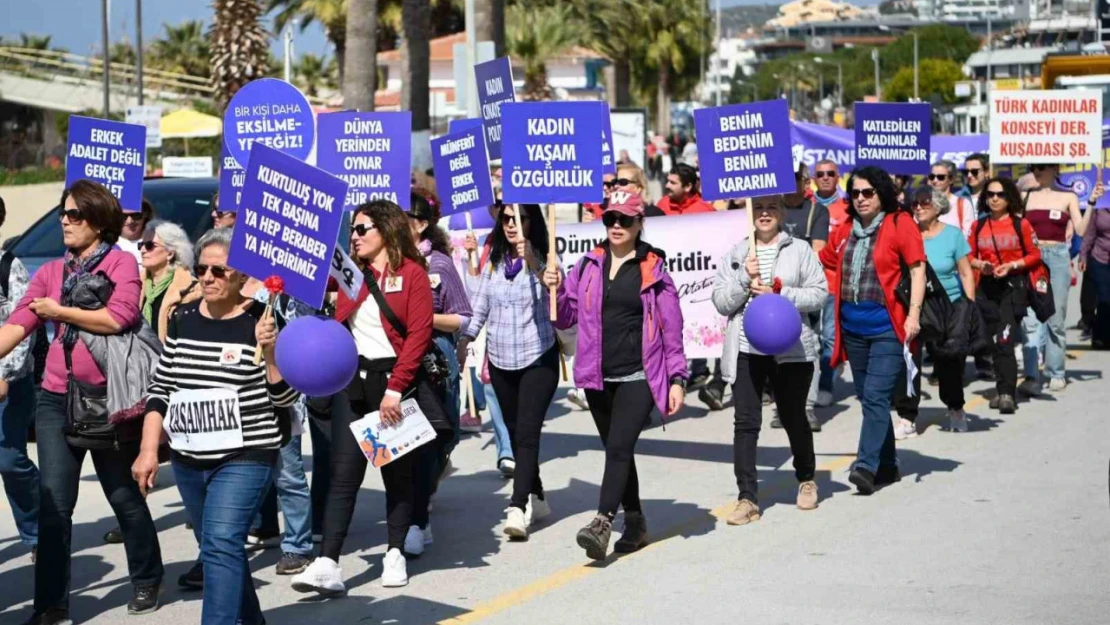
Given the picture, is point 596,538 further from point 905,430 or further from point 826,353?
point 826,353

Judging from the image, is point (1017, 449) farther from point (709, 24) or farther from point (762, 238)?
point (709, 24)

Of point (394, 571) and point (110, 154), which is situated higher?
point (110, 154)

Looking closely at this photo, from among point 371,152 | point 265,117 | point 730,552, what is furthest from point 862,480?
point 265,117

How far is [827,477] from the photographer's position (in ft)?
34.2

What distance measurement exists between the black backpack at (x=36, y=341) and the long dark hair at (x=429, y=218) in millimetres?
2237

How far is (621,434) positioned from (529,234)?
1.56 meters

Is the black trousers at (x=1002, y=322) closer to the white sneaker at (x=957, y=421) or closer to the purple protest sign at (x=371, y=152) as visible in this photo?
the white sneaker at (x=957, y=421)

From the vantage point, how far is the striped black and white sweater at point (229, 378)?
6.27 m

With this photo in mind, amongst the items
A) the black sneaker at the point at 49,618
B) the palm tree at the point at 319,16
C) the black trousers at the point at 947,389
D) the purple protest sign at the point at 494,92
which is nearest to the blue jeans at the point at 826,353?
the black trousers at the point at 947,389

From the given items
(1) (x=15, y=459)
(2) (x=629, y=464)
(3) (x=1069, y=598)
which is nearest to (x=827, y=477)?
(2) (x=629, y=464)

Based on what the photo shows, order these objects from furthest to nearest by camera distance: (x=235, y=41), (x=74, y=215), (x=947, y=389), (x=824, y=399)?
(x=235, y=41), (x=824, y=399), (x=947, y=389), (x=74, y=215)

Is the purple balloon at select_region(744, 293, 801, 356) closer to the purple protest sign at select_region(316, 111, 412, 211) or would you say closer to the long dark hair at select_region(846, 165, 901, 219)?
the long dark hair at select_region(846, 165, 901, 219)

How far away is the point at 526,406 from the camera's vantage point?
8.84 m

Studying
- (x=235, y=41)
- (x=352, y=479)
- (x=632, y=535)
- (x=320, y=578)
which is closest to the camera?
(x=320, y=578)
